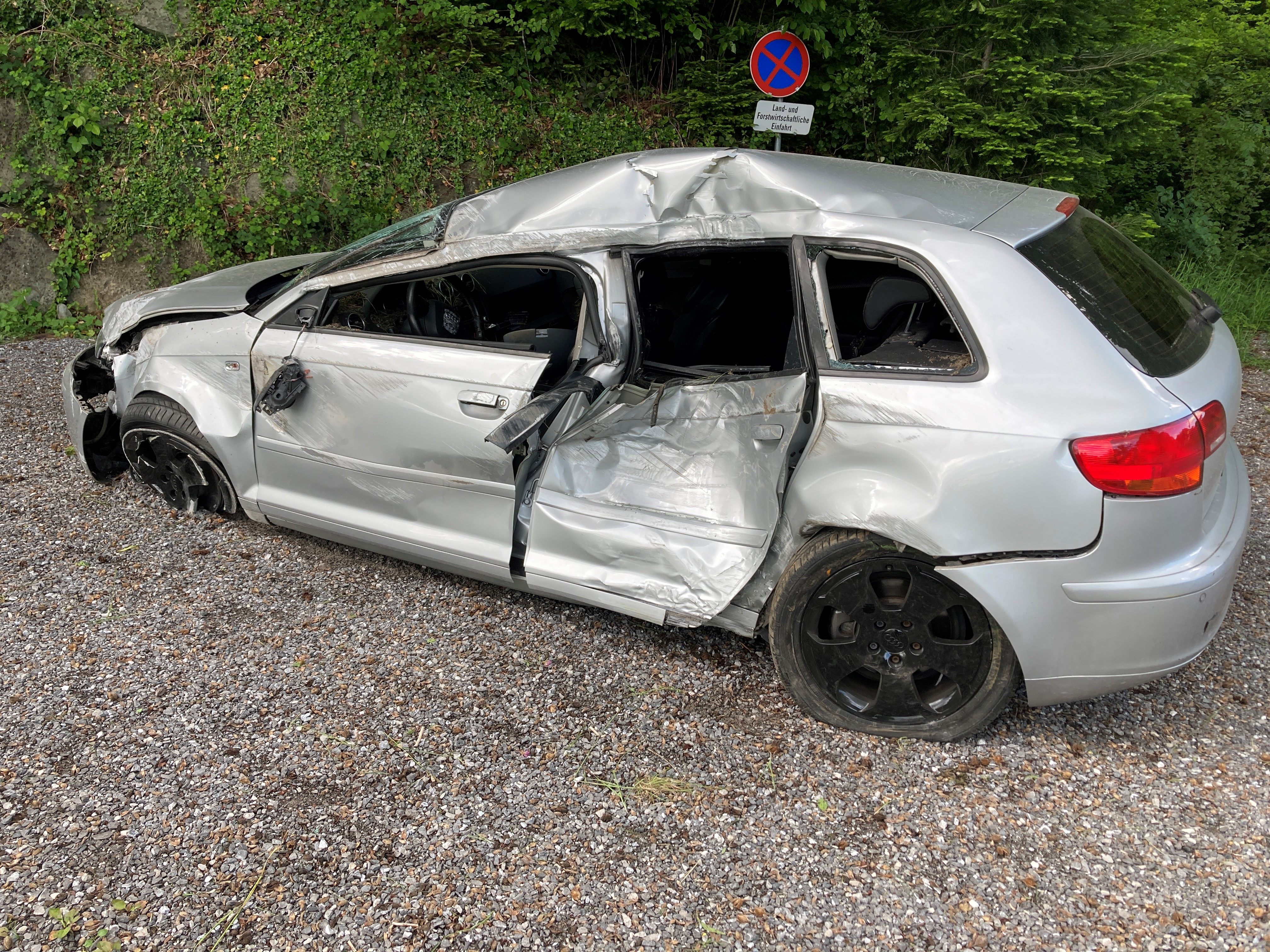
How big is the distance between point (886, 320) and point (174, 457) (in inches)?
134

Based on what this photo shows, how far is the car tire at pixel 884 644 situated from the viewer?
2746 millimetres

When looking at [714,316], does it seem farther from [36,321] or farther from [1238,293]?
[36,321]

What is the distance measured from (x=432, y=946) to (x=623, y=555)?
138cm

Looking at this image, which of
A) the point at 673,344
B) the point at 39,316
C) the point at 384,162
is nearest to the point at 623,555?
the point at 673,344

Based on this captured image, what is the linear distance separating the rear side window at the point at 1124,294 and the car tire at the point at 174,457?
354cm

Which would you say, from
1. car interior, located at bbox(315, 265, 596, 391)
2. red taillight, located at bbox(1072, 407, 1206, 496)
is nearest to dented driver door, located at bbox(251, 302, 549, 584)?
car interior, located at bbox(315, 265, 596, 391)

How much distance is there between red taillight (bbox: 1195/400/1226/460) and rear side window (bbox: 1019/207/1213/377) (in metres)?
0.13

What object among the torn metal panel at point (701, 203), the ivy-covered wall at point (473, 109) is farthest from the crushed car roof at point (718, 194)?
the ivy-covered wall at point (473, 109)

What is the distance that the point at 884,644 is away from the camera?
112 inches

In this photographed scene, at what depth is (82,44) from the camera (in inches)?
316

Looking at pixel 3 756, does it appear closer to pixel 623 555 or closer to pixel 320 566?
pixel 320 566

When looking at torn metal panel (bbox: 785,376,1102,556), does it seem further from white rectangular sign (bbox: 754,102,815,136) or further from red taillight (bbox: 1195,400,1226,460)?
white rectangular sign (bbox: 754,102,815,136)

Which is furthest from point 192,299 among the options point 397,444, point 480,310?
point 397,444

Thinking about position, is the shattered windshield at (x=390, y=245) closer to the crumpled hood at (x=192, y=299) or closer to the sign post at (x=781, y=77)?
the crumpled hood at (x=192, y=299)
